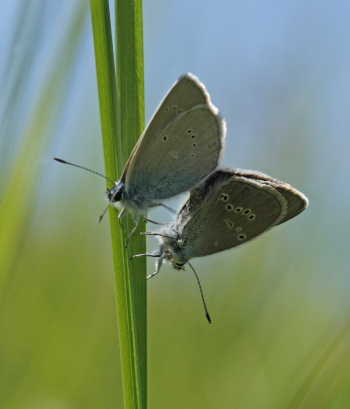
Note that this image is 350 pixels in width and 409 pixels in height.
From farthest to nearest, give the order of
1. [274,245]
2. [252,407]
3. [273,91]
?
[273,91] → [274,245] → [252,407]

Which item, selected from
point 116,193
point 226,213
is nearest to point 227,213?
point 226,213

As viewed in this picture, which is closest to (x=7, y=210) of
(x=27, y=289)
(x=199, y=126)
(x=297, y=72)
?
(x=27, y=289)

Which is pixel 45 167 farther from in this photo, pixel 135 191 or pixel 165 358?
pixel 165 358

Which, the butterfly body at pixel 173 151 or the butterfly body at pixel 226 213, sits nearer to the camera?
the butterfly body at pixel 173 151

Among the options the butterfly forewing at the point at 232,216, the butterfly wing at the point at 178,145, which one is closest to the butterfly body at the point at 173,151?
the butterfly wing at the point at 178,145

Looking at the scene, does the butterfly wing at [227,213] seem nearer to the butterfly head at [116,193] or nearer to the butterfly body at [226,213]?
the butterfly body at [226,213]

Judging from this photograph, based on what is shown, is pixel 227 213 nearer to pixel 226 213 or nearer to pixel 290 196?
pixel 226 213
